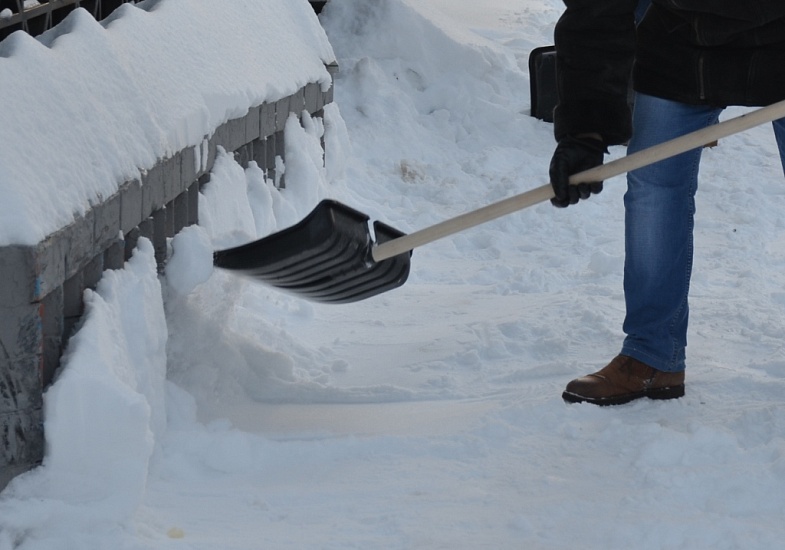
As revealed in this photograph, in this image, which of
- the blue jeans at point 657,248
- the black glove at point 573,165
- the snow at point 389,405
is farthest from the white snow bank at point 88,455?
the blue jeans at point 657,248

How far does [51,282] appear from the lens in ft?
7.04

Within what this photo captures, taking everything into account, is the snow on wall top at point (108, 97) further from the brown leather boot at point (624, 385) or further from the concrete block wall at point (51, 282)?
the brown leather boot at point (624, 385)

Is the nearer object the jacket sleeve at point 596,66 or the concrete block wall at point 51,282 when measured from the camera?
the concrete block wall at point 51,282

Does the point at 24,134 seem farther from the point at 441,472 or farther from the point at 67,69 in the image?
the point at 441,472

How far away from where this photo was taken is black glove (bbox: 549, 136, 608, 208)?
108 inches

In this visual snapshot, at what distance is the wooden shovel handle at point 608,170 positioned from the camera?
8.34ft

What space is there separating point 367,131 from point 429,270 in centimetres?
215

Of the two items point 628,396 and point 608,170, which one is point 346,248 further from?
point 628,396

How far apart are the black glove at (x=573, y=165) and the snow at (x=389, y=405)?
1.95 ft

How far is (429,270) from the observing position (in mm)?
4832

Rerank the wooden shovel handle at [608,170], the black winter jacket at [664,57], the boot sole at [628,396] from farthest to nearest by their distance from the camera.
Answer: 1. the boot sole at [628,396]
2. the black winter jacket at [664,57]
3. the wooden shovel handle at [608,170]

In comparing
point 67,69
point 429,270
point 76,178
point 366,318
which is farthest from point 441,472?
point 429,270

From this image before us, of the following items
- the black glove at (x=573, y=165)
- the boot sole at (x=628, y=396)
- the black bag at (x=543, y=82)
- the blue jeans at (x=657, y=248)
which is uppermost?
the black glove at (x=573, y=165)

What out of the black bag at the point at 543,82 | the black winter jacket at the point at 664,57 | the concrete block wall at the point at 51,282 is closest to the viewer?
the concrete block wall at the point at 51,282
